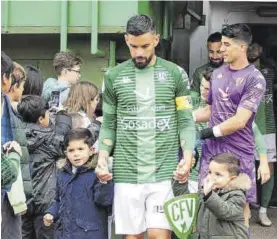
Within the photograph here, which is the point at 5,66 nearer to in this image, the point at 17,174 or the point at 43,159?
the point at 17,174

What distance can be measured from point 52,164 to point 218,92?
1402 millimetres

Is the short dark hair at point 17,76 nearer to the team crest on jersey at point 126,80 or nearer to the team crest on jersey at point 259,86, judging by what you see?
the team crest on jersey at point 126,80

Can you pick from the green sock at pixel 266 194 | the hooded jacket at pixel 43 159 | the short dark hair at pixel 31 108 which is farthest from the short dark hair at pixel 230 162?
the green sock at pixel 266 194

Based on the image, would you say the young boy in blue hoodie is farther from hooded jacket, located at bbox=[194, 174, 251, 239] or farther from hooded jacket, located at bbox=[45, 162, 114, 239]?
hooded jacket, located at bbox=[194, 174, 251, 239]

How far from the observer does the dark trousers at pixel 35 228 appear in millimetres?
5203

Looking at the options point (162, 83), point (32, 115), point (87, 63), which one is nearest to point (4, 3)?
point (87, 63)

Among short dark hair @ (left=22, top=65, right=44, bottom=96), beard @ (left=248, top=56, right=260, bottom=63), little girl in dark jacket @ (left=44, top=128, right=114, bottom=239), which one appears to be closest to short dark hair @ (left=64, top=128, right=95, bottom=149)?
little girl in dark jacket @ (left=44, top=128, right=114, bottom=239)

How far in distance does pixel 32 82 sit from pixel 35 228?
1116mm

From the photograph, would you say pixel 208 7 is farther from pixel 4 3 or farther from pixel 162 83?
pixel 162 83

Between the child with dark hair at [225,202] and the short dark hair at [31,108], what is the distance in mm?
1490

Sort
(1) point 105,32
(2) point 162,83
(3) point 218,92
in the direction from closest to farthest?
(2) point 162,83 < (3) point 218,92 < (1) point 105,32

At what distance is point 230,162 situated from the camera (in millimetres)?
4223

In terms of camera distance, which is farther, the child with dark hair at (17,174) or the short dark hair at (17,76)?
the short dark hair at (17,76)

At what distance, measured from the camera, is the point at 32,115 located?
5086mm
